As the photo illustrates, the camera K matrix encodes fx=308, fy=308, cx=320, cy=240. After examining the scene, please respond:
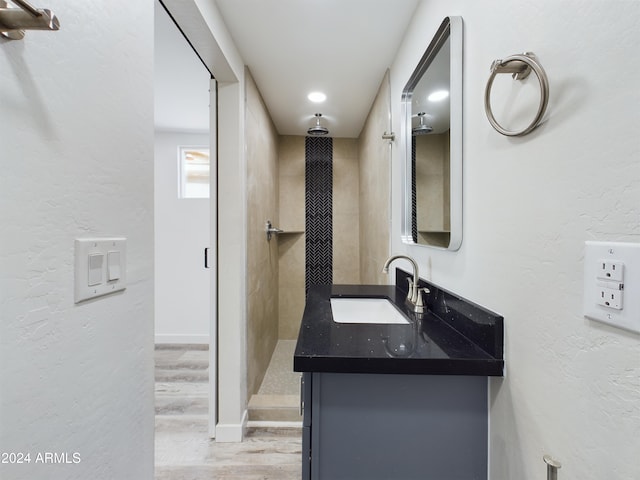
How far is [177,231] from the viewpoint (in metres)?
3.42

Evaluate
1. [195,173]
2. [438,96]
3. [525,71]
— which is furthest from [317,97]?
[525,71]

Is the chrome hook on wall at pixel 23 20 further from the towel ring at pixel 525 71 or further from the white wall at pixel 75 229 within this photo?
the towel ring at pixel 525 71

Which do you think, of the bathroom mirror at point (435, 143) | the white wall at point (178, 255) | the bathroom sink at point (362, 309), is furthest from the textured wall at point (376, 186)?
the white wall at point (178, 255)

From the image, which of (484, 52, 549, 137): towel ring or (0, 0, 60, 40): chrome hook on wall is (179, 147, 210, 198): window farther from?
(484, 52, 549, 137): towel ring

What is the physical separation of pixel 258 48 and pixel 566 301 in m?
1.96

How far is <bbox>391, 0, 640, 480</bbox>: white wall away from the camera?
0.50 metres

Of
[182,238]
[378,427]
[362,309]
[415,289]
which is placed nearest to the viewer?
[378,427]

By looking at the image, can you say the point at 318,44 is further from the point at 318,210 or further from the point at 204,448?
the point at 204,448

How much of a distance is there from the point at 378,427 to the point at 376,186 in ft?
6.10

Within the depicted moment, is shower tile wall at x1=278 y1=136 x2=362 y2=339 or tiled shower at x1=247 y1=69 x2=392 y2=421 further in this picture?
shower tile wall at x1=278 y1=136 x2=362 y2=339

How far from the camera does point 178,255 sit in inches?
135

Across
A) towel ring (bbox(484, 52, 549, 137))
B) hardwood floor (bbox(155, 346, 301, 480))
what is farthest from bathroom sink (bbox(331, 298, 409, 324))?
towel ring (bbox(484, 52, 549, 137))

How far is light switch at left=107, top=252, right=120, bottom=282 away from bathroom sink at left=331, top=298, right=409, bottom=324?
0.98 metres

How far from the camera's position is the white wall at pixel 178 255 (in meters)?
3.40
